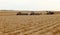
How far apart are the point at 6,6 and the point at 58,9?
36.0 inches

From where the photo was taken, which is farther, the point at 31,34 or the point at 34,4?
the point at 34,4

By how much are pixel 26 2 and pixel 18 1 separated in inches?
8.1

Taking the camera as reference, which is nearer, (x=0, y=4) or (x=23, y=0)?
(x=0, y=4)

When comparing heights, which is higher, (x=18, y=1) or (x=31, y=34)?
(x=31, y=34)

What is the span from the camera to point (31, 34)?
168mm

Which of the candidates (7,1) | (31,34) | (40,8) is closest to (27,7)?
(40,8)

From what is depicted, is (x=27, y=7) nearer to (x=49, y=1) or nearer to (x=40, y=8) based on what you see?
(x=40, y=8)

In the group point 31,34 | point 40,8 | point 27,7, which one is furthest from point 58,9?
point 31,34

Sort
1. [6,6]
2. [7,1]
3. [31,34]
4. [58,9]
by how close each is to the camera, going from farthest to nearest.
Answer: [7,1] < [6,6] < [58,9] < [31,34]

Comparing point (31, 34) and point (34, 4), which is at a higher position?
point (31, 34)

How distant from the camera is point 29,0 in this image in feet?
10.2

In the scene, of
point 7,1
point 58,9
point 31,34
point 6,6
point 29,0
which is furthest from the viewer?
point 29,0

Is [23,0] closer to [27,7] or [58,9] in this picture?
[27,7]

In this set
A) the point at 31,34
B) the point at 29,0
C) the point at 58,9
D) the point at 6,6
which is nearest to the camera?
the point at 31,34
